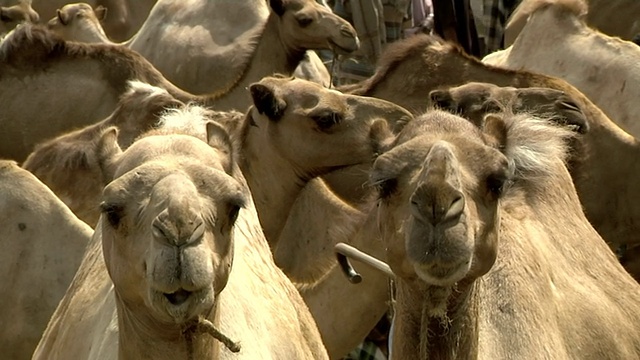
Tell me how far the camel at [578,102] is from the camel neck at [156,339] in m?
3.61

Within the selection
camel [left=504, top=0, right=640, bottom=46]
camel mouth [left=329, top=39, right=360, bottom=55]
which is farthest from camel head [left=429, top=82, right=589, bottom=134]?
camel [left=504, top=0, right=640, bottom=46]

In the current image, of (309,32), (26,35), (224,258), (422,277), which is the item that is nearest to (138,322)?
(224,258)

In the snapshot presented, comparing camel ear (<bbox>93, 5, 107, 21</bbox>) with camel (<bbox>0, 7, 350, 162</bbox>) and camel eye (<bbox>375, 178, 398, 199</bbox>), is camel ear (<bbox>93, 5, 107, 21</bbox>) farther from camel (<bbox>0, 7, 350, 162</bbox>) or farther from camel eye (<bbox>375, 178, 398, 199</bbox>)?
camel eye (<bbox>375, 178, 398, 199</bbox>)

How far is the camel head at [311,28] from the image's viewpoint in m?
10.3

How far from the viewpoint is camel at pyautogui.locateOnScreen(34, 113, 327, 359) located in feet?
15.1

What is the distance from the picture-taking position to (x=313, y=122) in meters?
7.98

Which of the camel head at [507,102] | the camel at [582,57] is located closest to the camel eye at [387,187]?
the camel head at [507,102]

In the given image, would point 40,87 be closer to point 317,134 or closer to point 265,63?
point 265,63

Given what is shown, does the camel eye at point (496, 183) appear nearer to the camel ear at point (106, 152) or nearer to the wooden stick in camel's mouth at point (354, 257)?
the wooden stick in camel's mouth at point (354, 257)

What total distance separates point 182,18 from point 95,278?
5602 millimetres

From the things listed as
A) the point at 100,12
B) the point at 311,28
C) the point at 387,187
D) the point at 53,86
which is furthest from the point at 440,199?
the point at 100,12

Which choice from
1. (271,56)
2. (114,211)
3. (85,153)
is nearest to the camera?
(114,211)

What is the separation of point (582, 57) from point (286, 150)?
2.06 meters

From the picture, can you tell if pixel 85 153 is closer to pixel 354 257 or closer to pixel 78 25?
pixel 354 257
